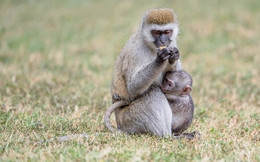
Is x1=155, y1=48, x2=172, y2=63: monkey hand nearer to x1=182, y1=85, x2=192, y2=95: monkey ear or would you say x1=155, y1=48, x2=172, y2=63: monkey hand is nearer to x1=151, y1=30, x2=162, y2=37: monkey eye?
x1=151, y1=30, x2=162, y2=37: monkey eye

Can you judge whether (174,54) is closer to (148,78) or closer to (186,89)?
(148,78)

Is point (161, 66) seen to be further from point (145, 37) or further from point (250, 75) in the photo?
point (250, 75)

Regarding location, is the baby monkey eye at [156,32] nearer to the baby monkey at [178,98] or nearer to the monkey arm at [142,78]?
the monkey arm at [142,78]

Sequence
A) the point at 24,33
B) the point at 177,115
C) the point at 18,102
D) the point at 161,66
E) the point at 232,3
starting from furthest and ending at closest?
1. the point at 232,3
2. the point at 24,33
3. the point at 18,102
4. the point at 177,115
5. the point at 161,66

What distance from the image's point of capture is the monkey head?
5359 mm

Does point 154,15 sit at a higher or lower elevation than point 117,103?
higher

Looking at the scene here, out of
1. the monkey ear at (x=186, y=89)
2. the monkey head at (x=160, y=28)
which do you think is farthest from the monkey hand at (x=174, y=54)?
the monkey ear at (x=186, y=89)

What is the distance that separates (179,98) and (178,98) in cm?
2

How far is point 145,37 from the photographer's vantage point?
5.54 metres

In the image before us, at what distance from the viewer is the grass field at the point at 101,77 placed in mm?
4609

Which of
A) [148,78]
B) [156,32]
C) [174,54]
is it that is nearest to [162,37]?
[156,32]

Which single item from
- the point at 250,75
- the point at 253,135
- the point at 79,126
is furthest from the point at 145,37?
the point at 250,75

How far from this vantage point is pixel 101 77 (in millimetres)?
9320

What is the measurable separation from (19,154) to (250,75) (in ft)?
23.3
